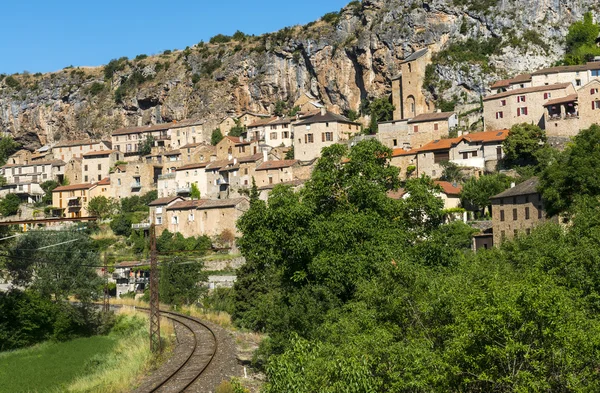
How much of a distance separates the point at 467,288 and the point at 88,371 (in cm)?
1598

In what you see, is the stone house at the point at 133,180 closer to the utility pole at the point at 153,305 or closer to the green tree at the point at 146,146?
the green tree at the point at 146,146

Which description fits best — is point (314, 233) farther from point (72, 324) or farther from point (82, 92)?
point (82, 92)

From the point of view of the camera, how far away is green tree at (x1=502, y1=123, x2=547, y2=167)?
6781 centimetres

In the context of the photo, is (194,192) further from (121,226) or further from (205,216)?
(205,216)

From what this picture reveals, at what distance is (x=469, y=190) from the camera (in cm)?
6506

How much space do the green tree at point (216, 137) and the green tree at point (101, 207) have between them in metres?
18.3

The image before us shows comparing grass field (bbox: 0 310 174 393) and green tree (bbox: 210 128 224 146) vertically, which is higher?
green tree (bbox: 210 128 224 146)

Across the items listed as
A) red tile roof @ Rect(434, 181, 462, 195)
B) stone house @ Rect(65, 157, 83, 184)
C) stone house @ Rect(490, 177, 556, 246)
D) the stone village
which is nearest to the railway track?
stone house @ Rect(490, 177, 556, 246)

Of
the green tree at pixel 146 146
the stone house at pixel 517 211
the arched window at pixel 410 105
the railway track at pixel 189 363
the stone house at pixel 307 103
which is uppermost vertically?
the stone house at pixel 307 103

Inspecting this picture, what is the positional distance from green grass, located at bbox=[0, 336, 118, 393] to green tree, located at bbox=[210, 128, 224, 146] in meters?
65.7

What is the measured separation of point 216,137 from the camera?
107 meters

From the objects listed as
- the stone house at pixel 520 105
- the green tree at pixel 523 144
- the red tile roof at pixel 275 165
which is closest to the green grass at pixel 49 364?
the green tree at pixel 523 144

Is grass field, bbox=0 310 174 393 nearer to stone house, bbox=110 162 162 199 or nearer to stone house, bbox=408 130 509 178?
stone house, bbox=408 130 509 178

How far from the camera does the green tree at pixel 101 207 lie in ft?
296
